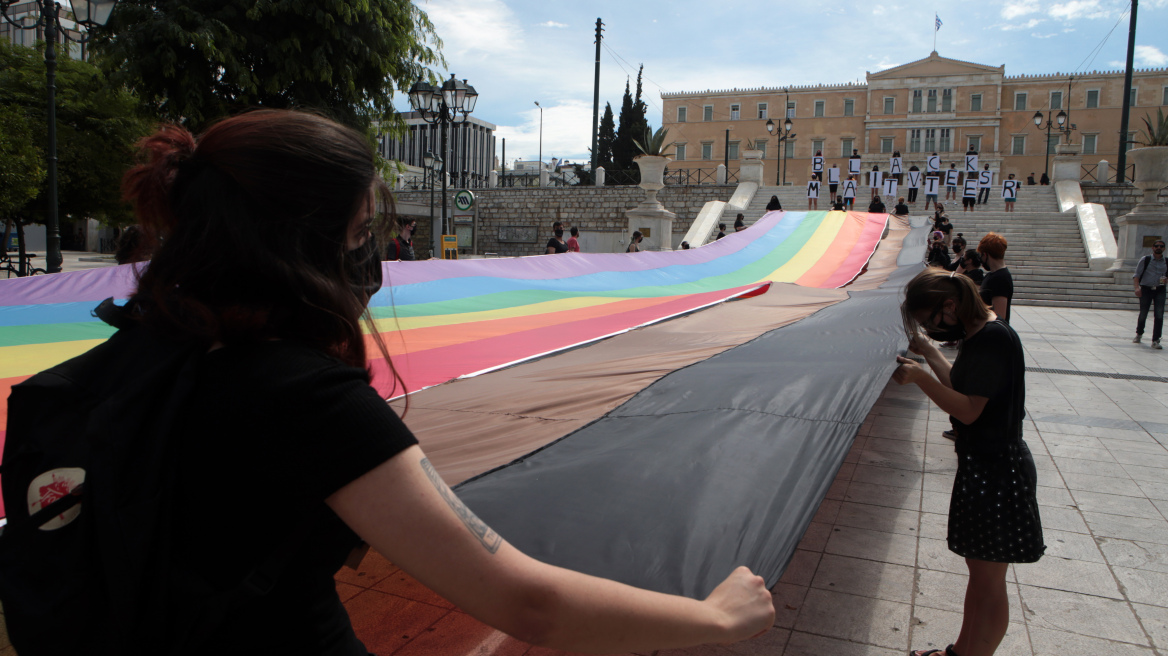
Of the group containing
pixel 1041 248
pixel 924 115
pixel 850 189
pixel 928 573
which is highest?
pixel 924 115

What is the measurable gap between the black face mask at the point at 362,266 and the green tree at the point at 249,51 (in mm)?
10788

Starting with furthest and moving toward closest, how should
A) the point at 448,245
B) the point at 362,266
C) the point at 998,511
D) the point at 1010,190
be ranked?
the point at 1010,190, the point at 448,245, the point at 998,511, the point at 362,266

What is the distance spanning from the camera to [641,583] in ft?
4.86

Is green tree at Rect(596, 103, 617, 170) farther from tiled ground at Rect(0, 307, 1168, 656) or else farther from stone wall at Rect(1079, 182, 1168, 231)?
tiled ground at Rect(0, 307, 1168, 656)

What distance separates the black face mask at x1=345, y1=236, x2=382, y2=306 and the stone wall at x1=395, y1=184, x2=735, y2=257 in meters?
26.7

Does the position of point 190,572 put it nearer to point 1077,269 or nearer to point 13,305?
point 13,305

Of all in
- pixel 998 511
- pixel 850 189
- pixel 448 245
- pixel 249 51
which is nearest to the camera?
pixel 998 511

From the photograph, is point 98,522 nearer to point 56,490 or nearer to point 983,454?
point 56,490

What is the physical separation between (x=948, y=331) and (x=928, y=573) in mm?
1441

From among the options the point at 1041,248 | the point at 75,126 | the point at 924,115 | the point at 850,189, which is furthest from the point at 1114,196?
the point at 924,115

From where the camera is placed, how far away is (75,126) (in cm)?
1955

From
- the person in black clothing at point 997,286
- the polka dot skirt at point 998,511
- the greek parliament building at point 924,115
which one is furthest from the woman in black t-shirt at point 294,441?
the greek parliament building at point 924,115

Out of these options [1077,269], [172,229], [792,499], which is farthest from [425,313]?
[1077,269]

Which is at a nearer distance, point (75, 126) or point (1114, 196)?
point (75, 126)
